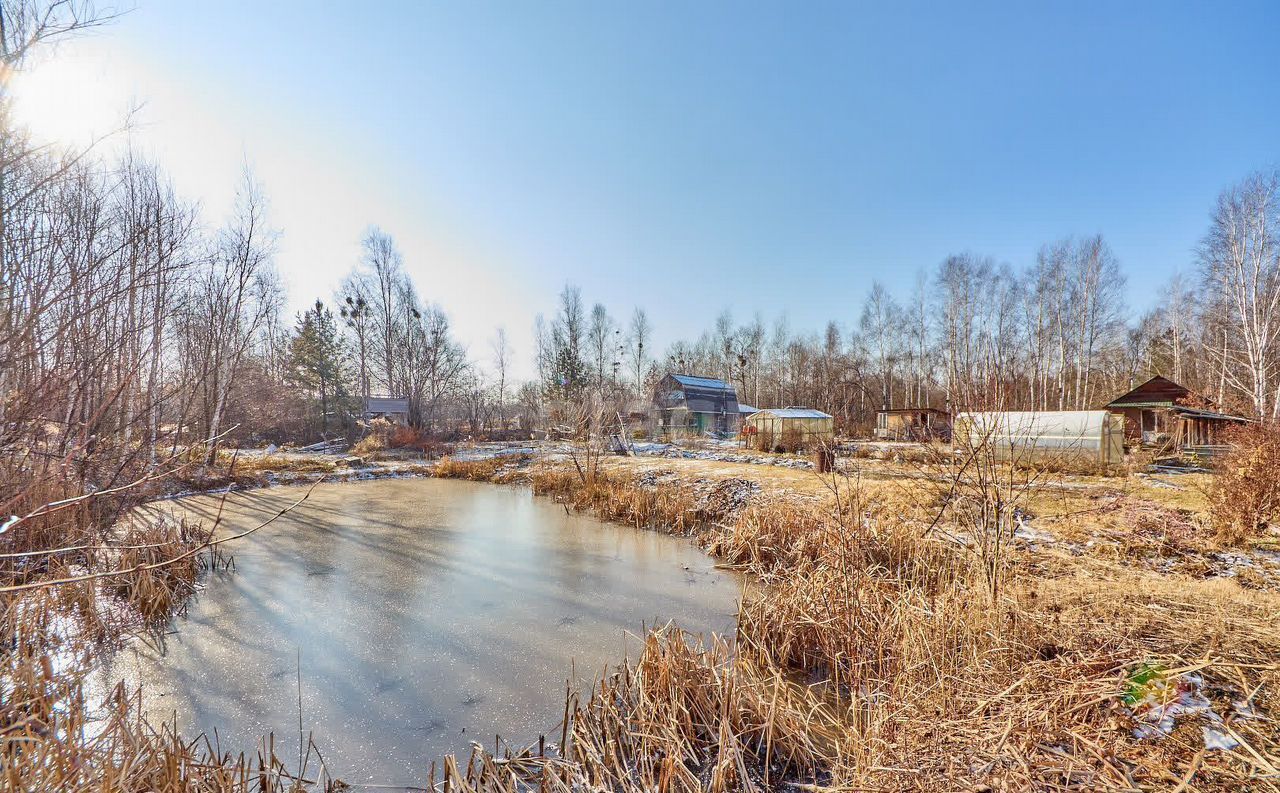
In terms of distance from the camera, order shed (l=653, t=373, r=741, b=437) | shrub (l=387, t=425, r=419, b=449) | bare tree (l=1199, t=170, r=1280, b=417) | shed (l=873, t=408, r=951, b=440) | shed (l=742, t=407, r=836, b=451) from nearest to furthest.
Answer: bare tree (l=1199, t=170, r=1280, b=417)
shed (l=742, t=407, r=836, b=451)
shrub (l=387, t=425, r=419, b=449)
shed (l=873, t=408, r=951, b=440)
shed (l=653, t=373, r=741, b=437)

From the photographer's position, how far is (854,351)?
123 feet

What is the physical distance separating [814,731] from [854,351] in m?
37.3

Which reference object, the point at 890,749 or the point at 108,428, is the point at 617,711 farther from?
the point at 108,428

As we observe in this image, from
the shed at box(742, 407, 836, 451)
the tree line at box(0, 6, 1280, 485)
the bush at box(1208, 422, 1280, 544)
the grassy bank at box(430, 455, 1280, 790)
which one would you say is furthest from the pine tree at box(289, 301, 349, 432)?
the bush at box(1208, 422, 1280, 544)

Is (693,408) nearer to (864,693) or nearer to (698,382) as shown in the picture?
(698,382)

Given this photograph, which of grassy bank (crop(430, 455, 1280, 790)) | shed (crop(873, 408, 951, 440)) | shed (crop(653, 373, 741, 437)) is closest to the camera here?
grassy bank (crop(430, 455, 1280, 790))

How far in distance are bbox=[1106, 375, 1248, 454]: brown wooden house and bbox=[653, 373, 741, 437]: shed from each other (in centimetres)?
1861

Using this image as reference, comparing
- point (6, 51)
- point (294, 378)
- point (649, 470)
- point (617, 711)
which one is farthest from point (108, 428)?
point (294, 378)

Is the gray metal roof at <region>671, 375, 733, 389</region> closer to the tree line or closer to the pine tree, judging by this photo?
the tree line

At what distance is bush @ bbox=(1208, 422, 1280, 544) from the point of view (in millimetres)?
7000

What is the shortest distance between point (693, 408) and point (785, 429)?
1023 cm

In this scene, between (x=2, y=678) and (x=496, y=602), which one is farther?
(x=496, y=602)

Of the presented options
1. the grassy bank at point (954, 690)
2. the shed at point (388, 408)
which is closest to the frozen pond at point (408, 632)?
the grassy bank at point (954, 690)

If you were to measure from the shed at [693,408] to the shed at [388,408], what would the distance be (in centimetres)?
1548
